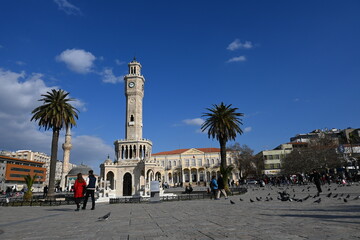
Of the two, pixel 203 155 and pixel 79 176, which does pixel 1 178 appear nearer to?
pixel 203 155

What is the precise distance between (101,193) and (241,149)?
48.4m

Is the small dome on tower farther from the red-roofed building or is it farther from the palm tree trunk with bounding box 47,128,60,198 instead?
the red-roofed building

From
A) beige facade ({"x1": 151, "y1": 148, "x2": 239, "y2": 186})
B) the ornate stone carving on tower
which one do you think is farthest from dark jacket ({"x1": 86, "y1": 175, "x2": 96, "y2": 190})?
beige facade ({"x1": 151, "y1": 148, "x2": 239, "y2": 186})

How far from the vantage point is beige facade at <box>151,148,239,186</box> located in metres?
81.9

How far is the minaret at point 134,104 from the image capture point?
53406 mm

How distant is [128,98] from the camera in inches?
2172

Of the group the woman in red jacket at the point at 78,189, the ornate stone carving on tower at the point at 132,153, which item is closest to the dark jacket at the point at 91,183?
the woman in red jacket at the point at 78,189

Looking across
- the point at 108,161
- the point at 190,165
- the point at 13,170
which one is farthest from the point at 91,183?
the point at 13,170

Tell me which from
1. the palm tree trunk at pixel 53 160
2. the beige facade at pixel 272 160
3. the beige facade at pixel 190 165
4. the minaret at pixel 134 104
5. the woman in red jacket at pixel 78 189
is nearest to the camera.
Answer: the woman in red jacket at pixel 78 189

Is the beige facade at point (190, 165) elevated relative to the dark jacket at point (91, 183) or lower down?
elevated

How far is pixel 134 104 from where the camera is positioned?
54.7m

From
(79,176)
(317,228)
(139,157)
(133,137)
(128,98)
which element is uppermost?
(128,98)

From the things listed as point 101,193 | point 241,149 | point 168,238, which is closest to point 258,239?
point 168,238

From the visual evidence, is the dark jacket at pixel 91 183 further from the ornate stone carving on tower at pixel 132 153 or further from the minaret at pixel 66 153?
the minaret at pixel 66 153
